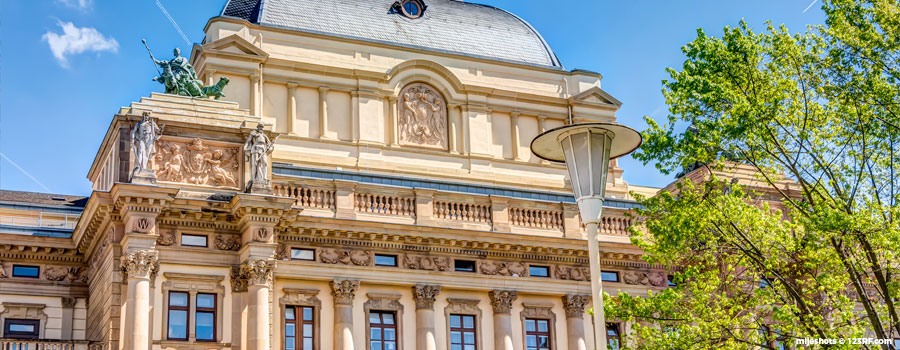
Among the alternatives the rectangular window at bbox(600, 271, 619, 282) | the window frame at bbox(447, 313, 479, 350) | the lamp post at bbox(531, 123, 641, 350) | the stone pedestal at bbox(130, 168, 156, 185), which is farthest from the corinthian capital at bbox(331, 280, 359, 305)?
the lamp post at bbox(531, 123, 641, 350)

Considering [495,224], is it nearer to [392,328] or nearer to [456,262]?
[456,262]

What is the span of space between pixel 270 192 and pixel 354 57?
12.8m

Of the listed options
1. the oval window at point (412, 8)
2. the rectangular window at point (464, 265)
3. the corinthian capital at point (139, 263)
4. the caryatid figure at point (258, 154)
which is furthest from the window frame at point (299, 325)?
the oval window at point (412, 8)

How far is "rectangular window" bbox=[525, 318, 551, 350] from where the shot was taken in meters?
37.0

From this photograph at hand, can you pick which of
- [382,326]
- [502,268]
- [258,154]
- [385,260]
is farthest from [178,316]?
[502,268]

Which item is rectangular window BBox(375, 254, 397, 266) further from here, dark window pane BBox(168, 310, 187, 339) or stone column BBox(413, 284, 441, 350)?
dark window pane BBox(168, 310, 187, 339)

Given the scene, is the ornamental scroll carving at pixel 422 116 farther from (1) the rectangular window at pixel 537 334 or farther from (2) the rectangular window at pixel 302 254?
(2) the rectangular window at pixel 302 254

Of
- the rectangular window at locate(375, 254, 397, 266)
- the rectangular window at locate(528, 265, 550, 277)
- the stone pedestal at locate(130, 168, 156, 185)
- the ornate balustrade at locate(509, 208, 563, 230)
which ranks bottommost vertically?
the rectangular window at locate(528, 265, 550, 277)

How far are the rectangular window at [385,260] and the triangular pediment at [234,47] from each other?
11098 millimetres

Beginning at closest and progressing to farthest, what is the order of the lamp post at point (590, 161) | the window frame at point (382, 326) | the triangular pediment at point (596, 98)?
the lamp post at point (590, 161) < the window frame at point (382, 326) < the triangular pediment at point (596, 98)

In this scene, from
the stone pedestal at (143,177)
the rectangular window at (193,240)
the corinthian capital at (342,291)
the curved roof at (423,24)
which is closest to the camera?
the stone pedestal at (143,177)

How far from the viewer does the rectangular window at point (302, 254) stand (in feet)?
113

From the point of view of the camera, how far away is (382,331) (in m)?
35.1

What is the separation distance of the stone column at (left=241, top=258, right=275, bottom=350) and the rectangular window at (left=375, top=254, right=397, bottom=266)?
12.8 feet
